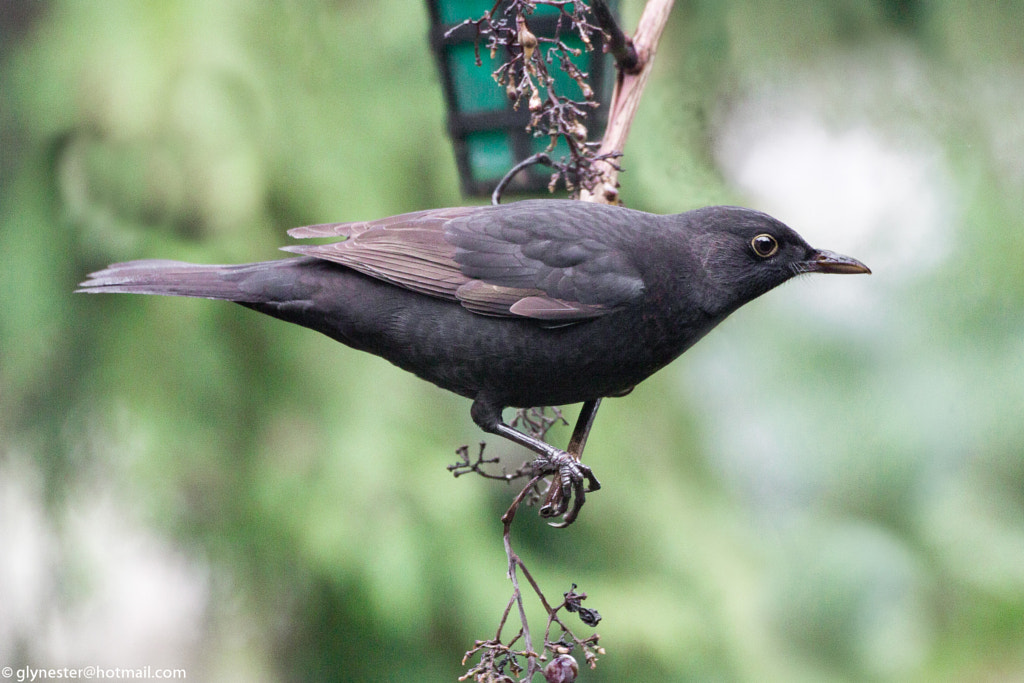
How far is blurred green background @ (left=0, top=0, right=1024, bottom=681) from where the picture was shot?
3453 mm

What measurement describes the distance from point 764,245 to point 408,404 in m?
1.79

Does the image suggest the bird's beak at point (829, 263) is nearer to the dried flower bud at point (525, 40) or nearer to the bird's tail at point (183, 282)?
the dried flower bud at point (525, 40)

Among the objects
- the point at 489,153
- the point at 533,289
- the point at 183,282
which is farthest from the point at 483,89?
the point at 183,282

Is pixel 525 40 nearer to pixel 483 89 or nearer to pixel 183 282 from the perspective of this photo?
pixel 483 89

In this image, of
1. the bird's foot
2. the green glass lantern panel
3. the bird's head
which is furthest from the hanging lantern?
the bird's foot

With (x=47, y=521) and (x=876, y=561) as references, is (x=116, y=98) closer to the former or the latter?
(x=47, y=521)

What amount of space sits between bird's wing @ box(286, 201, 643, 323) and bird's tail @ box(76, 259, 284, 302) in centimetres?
17

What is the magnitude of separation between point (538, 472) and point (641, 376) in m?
0.32

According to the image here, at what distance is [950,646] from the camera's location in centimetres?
365

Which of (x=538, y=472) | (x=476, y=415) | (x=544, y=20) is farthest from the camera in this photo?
(x=544, y=20)

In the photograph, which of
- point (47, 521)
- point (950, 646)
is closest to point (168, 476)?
point (47, 521)

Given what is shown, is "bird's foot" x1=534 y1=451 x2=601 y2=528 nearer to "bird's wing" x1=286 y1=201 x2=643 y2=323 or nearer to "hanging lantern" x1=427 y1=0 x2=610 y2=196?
"bird's wing" x1=286 y1=201 x2=643 y2=323

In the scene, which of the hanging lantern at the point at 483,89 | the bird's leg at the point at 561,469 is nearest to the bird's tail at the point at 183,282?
the bird's leg at the point at 561,469

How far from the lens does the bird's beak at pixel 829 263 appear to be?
2092 mm
